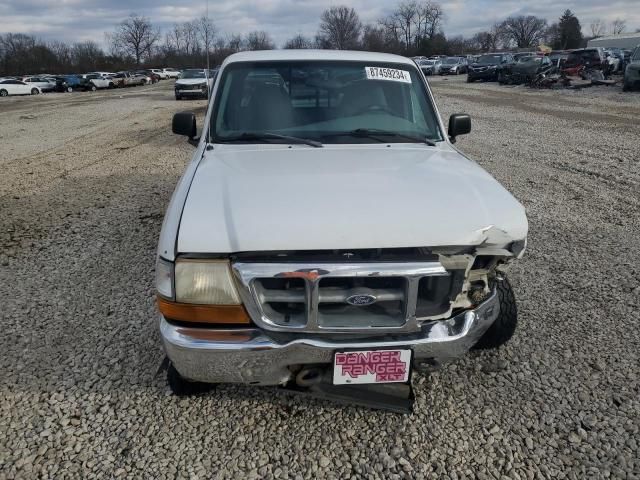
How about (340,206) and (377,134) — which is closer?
(340,206)

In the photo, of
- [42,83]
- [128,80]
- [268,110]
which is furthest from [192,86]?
[128,80]

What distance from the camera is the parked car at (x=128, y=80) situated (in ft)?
146

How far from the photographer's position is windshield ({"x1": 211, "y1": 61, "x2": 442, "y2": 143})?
10.8 ft

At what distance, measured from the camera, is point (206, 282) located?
79.6 inches

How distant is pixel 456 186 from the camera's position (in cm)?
246

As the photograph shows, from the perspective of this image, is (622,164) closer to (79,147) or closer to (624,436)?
(624,436)

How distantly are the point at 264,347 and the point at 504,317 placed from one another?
4.62ft

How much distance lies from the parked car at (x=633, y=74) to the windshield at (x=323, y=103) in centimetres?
2161

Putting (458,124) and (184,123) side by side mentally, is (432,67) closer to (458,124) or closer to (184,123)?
(458,124)

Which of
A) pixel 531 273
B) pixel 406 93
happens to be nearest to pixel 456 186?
pixel 406 93

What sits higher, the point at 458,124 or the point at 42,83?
the point at 42,83

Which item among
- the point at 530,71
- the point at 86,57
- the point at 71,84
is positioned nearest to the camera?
the point at 530,71

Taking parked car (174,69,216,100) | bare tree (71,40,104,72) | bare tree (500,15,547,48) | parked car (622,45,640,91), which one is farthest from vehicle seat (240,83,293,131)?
bare tree (500,15,547,48)

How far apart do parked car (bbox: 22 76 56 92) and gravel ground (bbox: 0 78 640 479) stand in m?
38.3
